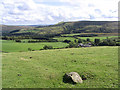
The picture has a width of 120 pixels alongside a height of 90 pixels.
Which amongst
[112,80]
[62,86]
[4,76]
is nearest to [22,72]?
[4,76]

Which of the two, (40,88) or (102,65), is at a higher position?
(102,65)

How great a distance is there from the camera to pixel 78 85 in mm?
16266

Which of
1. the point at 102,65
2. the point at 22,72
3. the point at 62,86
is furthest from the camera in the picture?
the point at 102,65

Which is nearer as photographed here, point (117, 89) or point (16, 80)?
point (117, 89)

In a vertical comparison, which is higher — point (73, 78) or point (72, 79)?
point (73, 78)

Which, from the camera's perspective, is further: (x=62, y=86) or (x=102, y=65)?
(x=102, y=65)

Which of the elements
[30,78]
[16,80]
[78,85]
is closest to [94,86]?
[78,85]

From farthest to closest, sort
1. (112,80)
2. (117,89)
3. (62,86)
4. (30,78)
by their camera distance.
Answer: (30,78) < (112,80) < (62,86) < (117,89)

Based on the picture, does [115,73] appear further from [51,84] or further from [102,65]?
[51,84]

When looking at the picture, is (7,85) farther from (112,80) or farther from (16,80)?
(112,80)

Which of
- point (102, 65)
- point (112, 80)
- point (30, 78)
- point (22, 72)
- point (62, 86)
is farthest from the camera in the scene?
point (102, 65)

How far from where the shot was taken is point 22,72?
20.9 m

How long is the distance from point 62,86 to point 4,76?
981 cm

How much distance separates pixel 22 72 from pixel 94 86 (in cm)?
1216
